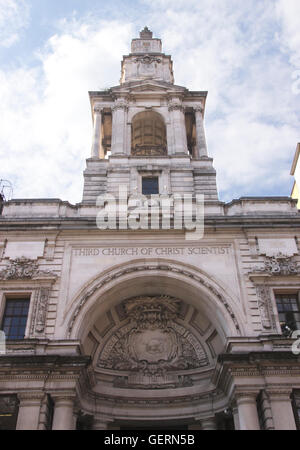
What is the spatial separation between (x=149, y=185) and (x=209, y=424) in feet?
41.4

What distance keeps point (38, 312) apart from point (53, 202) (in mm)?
6365

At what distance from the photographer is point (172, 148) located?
27531 millimetres

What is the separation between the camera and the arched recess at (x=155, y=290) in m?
19.5

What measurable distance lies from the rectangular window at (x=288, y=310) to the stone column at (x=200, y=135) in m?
10.3

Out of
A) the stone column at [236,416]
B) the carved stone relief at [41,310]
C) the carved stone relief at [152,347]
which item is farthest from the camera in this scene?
the carved stone relief at [152,347]

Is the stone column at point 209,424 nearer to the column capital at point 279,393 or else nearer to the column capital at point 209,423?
the column capital at point 209,423

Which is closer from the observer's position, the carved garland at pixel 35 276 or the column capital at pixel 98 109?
the carved garland at pixel 35 276

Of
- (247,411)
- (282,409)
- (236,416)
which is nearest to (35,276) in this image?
(236,416)

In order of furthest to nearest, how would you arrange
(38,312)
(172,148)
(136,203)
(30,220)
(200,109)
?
(200,109) → (172,148) → (136,203) → (30,220) → (38,312)

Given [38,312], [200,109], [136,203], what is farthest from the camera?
[200,109]

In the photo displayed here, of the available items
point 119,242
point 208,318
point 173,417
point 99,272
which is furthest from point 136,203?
point 173,417

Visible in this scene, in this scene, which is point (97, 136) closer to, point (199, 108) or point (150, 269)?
point (199, 108)

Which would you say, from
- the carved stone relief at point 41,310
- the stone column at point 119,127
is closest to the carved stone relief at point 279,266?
the carved stone relief at point 41,310

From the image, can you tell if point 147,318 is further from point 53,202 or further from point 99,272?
point 53,202
